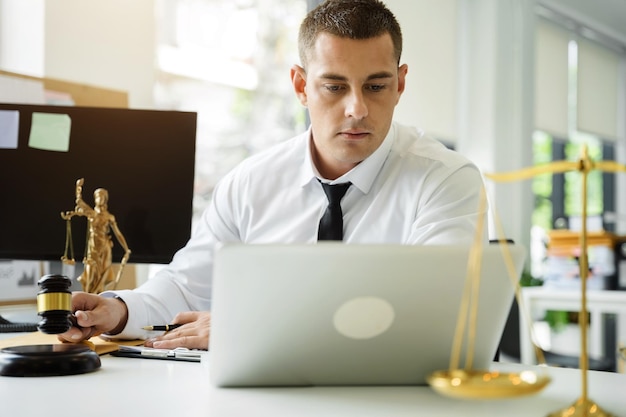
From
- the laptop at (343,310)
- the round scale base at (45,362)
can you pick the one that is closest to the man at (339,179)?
the round scale base at (45,362)

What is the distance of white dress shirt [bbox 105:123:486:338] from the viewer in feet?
6.15

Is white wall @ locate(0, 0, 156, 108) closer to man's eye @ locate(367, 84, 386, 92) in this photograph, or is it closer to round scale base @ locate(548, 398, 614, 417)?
man's eye @ locate(367, 84, 386, 92)

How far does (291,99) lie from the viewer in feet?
16.0

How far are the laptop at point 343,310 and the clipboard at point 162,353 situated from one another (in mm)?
303

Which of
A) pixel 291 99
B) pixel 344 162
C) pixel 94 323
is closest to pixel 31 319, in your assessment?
pixel 94 323

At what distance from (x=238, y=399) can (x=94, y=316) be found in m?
0.65

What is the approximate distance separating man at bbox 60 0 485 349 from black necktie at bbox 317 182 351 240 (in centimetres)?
2

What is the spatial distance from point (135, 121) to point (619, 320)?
4.42 m

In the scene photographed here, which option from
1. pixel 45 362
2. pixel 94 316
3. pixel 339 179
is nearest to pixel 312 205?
→ pixel 339 179

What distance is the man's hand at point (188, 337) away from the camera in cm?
149

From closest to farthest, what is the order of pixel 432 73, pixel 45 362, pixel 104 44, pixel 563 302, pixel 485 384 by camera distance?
pixel 485 384
pixel 45 362
pixel 104 44
pixel 563 302
pixel 432 73

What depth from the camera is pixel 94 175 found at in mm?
2090

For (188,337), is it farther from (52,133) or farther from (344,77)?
(52,133)

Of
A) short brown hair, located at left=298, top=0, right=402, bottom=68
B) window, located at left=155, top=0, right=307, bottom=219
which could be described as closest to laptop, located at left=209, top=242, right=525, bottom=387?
short brown hair, located at left=298, top=0, right=402, bottom=68
